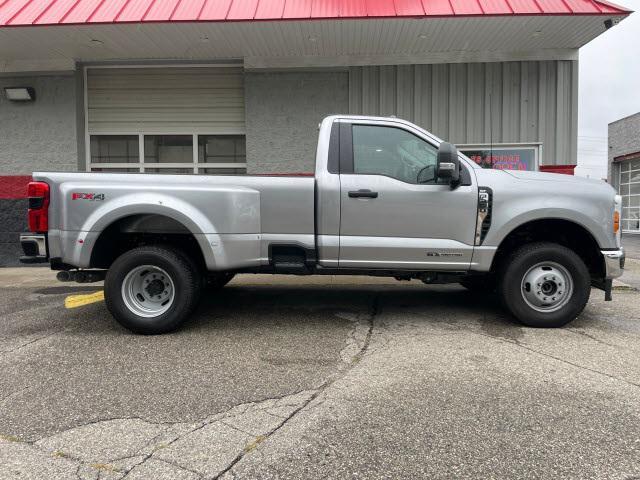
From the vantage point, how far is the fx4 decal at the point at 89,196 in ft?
15.3

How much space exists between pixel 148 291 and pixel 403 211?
8.85ft

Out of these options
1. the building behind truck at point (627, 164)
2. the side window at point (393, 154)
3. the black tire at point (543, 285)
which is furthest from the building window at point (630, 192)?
the side window at point (393, 154)

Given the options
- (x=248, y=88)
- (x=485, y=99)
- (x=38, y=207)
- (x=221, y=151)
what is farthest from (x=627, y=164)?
(x=38, y=207)

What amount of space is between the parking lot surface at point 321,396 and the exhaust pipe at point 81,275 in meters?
0.56

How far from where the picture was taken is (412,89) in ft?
31.3

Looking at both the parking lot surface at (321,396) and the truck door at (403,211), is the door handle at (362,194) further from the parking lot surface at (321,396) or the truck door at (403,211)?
the parking lot surface at (321,396)

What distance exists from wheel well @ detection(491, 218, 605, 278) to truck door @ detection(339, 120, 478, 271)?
54cm

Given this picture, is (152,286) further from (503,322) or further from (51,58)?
(51,58)

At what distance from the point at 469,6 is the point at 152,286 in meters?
6.35

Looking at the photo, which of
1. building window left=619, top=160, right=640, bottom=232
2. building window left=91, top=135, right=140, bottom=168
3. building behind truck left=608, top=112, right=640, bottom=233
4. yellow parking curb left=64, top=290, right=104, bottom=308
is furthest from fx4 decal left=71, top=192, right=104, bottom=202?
building window left=619, top=160, right=640, bottom=232

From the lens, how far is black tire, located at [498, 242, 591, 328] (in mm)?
4859

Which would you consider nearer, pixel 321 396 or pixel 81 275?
pixel 321 396

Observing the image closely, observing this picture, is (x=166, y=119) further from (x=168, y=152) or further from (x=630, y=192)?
(x=630, y=192)

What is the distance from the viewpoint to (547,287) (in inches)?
195
